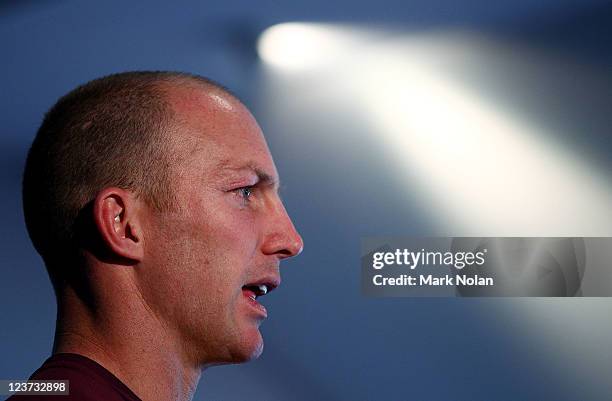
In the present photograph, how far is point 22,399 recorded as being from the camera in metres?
0.68

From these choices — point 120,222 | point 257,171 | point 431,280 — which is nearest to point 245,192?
point 257,171

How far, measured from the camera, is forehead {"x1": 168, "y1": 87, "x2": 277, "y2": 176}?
31.1 inches

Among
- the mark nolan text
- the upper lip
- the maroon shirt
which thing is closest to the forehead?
the upper lip

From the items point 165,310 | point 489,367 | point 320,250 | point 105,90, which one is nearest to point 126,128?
point 105,90

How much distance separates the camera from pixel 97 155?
78cm

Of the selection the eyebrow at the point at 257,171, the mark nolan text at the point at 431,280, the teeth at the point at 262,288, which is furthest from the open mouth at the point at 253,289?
the mark nolan text at the point at 431,280

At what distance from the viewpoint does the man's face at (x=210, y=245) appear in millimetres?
773

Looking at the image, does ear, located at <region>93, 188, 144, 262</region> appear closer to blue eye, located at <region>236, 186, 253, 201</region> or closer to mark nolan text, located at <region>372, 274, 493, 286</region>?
blue eye, located at <region>236, 186, 253, 201</region>

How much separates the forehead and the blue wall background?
138cm

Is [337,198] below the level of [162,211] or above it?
above

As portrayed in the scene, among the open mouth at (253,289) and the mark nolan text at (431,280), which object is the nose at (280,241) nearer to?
the open mouth at (253,289)

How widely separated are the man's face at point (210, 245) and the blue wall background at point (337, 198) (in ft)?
4.54

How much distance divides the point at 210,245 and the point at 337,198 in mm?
1446

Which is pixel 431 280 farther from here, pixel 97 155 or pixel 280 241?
pixel 97 155
